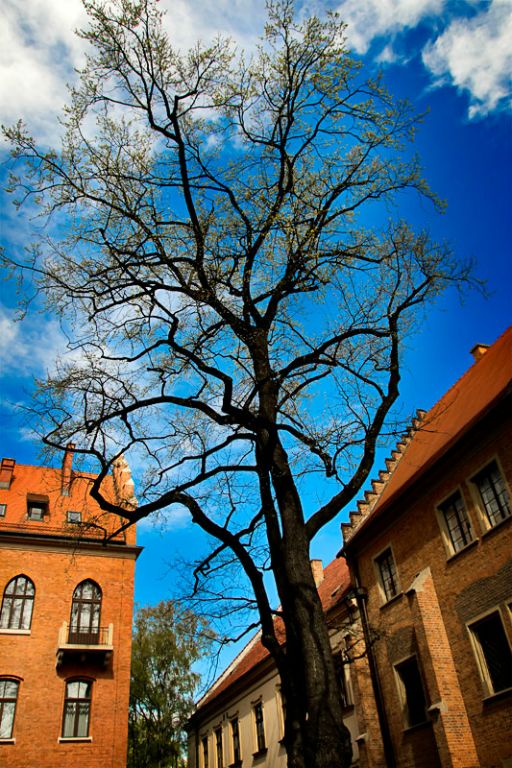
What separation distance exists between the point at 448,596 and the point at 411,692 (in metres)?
3.05

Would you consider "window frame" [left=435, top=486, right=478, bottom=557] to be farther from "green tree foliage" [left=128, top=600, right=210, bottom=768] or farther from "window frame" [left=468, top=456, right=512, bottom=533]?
"green tree foliage" [left=128, top=600, right=210, bottom=768]

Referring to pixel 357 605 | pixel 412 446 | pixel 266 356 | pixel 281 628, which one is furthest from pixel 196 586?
pixel 281 628

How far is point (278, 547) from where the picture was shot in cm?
812

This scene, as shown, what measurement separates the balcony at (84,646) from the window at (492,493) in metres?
16.3

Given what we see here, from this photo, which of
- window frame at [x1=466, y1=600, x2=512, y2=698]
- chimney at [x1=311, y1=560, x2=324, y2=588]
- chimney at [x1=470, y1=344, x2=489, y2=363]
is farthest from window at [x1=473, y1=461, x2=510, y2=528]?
chimney at [x1=311, y1=560, x2=324, y2=588]

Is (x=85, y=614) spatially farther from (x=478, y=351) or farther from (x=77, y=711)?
(x=478, y=351)

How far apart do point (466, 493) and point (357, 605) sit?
6175 mm

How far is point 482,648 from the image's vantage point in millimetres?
14016

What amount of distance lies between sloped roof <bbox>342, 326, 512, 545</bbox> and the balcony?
1072 centimetres

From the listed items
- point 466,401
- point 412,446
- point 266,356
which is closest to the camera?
point 266,356

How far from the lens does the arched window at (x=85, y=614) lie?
2425 centimetres

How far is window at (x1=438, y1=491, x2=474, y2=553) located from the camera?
49.7 ft

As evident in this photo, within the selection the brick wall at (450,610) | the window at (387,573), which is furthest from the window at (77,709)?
the window at (387,573)

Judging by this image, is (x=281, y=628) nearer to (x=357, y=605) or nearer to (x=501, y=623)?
(x=357, y=605)
